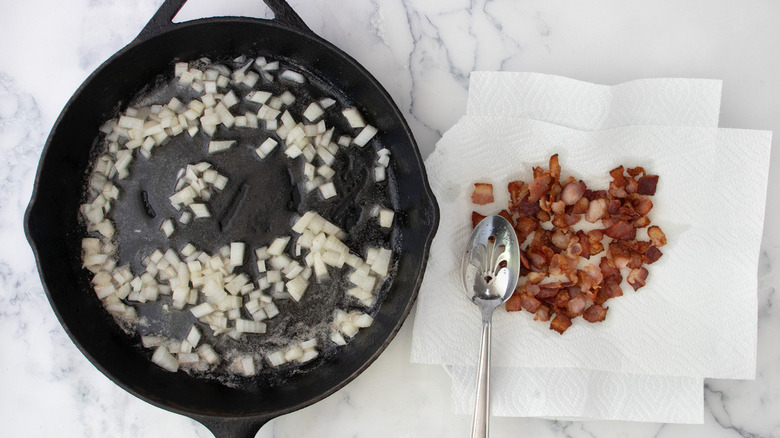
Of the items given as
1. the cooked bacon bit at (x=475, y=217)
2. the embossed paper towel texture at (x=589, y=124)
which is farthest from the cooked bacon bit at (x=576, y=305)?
the cooked bacon bit at (x=475, y=217)

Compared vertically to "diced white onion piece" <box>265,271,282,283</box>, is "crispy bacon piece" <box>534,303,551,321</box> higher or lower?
lower

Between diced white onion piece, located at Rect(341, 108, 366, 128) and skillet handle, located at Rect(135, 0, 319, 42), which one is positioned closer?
skillet handle, located at Rect(135, 0, 319, 42)

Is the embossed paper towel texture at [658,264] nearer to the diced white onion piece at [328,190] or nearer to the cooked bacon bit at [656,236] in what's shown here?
the cooked bacon bit at [656,236]

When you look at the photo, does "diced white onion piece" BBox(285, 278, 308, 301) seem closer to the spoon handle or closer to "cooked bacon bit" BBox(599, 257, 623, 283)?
the spoon handle

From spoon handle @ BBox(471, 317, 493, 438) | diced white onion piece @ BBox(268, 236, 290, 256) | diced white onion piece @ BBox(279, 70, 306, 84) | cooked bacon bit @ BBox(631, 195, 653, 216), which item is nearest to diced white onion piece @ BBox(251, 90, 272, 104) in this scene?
diced white onion piece @ BBox(279, 70, 306, 84)

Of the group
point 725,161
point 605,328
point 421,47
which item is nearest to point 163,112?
point 421,47

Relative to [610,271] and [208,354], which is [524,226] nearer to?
[610,271]

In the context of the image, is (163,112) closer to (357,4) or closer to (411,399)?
(357,4)
